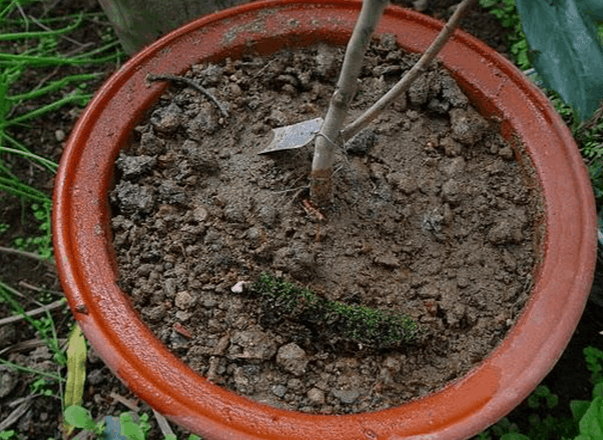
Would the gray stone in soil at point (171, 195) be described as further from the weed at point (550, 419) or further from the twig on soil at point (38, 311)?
the weed at point (550, 419)

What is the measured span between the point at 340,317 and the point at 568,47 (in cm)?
55

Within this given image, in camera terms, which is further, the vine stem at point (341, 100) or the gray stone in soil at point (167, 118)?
the gray stone in soil at point (167, 118)

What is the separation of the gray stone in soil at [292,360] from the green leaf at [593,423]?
1.71 feet

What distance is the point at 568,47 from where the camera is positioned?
0.91 m

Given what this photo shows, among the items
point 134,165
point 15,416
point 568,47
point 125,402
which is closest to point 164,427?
point 125,402

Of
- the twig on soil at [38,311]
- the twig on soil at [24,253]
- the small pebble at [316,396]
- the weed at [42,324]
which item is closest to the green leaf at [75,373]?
the weed at [42,324]

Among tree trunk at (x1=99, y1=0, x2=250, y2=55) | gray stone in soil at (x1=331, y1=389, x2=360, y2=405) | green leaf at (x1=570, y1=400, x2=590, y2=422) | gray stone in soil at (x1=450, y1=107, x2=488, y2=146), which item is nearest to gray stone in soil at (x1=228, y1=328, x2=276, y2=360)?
gray stone in soil at (x1=331, y1=389, x2=360, y2=405)

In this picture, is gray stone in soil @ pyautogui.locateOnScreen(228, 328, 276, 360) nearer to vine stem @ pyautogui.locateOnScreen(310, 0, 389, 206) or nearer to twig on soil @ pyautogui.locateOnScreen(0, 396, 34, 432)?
vine stem @ pyautogui.locateOnScreen(310, 0, 389, 206)

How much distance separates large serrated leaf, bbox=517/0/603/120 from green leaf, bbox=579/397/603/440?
0.58m

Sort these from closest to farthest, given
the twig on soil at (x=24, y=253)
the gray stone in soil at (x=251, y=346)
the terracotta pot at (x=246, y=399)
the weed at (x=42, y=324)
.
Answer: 1. the terracotta pot at (x=246, y=399)
2. the gray stone in soil at (x=251, y=346)
3. the weed at (x=42, y=324)
4. the twig on soil at (x=24, y=253)

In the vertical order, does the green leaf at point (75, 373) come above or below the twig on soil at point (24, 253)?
below

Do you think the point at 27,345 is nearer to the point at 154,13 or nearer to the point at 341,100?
the point at 154,13

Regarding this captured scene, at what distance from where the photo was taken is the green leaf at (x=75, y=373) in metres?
1.59

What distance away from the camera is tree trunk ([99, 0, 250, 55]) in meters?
1.68
